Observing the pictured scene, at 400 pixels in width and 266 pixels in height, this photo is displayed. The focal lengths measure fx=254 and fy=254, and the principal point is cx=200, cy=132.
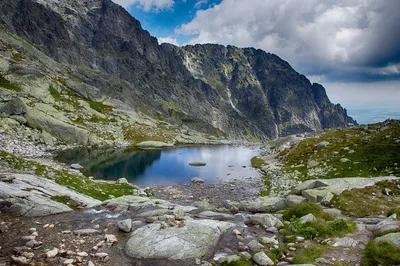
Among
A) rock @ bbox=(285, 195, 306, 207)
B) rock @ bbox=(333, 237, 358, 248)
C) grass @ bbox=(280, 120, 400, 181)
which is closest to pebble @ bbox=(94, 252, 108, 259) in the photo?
rock @ bbox=(333, 237, 358, 248)

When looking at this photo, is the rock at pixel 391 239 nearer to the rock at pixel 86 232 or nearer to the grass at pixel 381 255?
the grass at pixel 381 255

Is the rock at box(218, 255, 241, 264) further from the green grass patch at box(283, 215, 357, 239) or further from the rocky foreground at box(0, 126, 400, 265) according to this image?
the green grass patch at box(283, 215, 357, 239)

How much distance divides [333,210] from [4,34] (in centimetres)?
19681

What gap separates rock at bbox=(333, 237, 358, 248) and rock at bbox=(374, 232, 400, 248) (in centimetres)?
99

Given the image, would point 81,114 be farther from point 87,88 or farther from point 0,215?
point 0,215

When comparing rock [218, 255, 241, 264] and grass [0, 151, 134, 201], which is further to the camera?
grass [0, 151, 134, 201]

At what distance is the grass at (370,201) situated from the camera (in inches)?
749

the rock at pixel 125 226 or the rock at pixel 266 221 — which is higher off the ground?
the rock at pixel 125 226

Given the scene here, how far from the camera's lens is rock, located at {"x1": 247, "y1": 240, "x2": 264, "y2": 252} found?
12.8 metres

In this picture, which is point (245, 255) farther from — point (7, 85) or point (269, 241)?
point (7, 85)

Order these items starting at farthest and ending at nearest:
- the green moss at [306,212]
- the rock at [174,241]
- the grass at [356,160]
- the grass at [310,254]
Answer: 1. the grass at [356,160]
2. the green moss at [306,212]
3. the rock at [174,241]
4. the grass at [310,254]

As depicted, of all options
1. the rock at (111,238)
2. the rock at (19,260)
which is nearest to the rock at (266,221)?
the rock at (111,238)

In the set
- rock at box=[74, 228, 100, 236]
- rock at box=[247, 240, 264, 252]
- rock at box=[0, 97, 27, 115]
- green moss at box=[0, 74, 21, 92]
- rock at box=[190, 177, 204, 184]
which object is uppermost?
green moss at box=[0, 74, 21, 92]

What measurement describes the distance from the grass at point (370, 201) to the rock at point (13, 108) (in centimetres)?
9035
